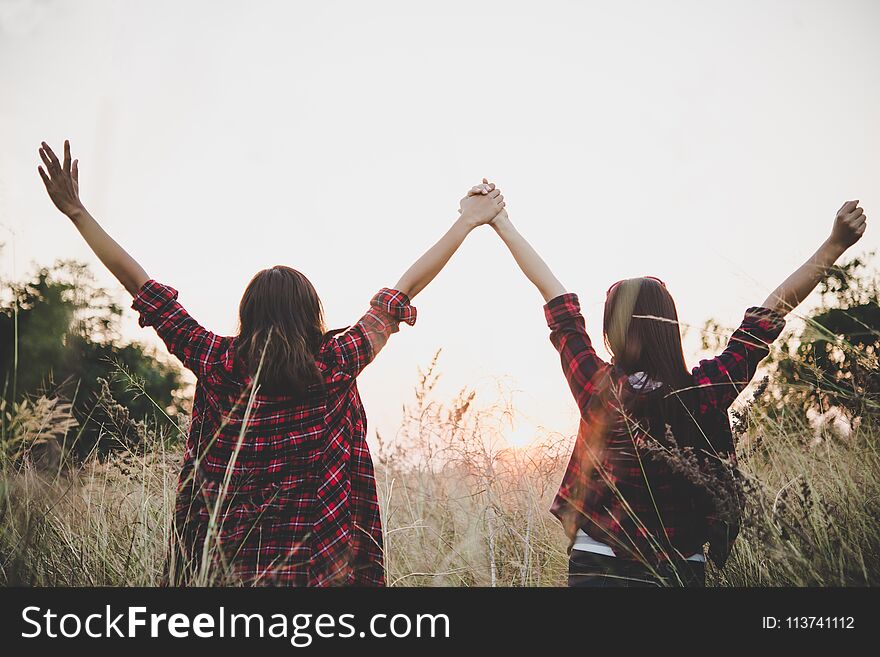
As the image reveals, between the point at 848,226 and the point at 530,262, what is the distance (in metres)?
1.04

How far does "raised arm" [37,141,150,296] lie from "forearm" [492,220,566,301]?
1.29m

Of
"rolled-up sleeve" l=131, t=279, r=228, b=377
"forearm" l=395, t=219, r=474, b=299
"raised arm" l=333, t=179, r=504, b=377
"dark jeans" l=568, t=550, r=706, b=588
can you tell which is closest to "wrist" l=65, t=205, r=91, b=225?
"rolled-up sleeve" l=131, t=279, r=228, b=377

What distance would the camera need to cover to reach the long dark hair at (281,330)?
1974 millimetres

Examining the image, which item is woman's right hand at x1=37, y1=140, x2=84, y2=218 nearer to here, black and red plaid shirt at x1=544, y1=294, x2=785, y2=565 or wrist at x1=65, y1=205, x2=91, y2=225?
wrist at x1=65, y1=205, x2=91, y2=225

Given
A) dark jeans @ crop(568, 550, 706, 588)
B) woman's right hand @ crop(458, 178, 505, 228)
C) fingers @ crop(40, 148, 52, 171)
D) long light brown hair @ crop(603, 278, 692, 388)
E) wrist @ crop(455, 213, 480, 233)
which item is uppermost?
fingers @ crop(40, 148, 52, 171)

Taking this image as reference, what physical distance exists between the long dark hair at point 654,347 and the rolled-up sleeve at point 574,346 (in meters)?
0.08

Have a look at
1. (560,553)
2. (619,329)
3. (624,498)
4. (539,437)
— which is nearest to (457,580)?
(560,553)

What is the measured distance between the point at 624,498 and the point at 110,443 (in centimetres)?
261

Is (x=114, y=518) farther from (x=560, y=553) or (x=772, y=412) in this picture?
(x=772, y=412)

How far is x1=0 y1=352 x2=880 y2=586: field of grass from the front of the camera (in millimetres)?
1791

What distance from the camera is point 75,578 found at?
A: 2.26 meters

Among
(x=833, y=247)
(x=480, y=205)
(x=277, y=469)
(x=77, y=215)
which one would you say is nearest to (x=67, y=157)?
(x=77, y=215)

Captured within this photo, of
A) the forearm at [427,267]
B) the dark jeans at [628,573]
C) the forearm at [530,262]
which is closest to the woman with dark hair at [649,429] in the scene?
the dark jeans at [628,573]

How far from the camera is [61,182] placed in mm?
2299
